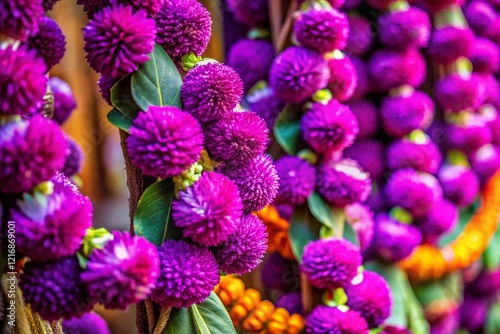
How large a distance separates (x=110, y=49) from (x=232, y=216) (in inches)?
5.4

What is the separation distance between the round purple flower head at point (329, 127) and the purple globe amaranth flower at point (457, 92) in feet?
1.07

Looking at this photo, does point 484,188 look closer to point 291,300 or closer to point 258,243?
point 291,300

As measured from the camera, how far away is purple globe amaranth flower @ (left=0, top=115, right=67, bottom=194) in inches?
12.5

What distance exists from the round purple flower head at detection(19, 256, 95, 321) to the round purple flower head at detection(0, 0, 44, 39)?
0.14m

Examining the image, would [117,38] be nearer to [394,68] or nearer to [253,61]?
[253,61]

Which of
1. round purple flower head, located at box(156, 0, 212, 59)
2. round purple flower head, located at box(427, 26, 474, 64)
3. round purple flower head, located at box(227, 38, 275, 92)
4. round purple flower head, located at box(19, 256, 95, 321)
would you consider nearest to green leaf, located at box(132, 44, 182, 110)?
round purple flower head, located at box(156, 0, 212, 59)

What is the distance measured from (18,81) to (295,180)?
11.9 inches

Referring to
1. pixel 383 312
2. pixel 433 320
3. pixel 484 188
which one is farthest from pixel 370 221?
pixel 484 188

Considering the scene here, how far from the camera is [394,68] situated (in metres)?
0.73

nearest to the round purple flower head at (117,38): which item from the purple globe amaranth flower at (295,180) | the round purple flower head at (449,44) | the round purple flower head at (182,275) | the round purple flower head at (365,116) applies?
the round purple flower head at (182,275)

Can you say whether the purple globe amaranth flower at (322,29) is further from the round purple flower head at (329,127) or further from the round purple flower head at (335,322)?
the round purple flower head at (335,322)

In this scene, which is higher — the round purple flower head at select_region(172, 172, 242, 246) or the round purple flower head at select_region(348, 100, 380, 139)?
the round purple flower head at select_region(172, 172, 242, 246)

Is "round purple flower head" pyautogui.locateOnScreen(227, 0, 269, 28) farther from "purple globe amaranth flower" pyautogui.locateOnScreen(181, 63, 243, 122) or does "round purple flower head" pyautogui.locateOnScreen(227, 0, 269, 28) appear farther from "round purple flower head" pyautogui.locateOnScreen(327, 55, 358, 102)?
"purple globe amaranth flower" pyautogui.locateOnScreen(181, 63, 243, 122)

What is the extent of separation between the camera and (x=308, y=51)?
560 millimetres
